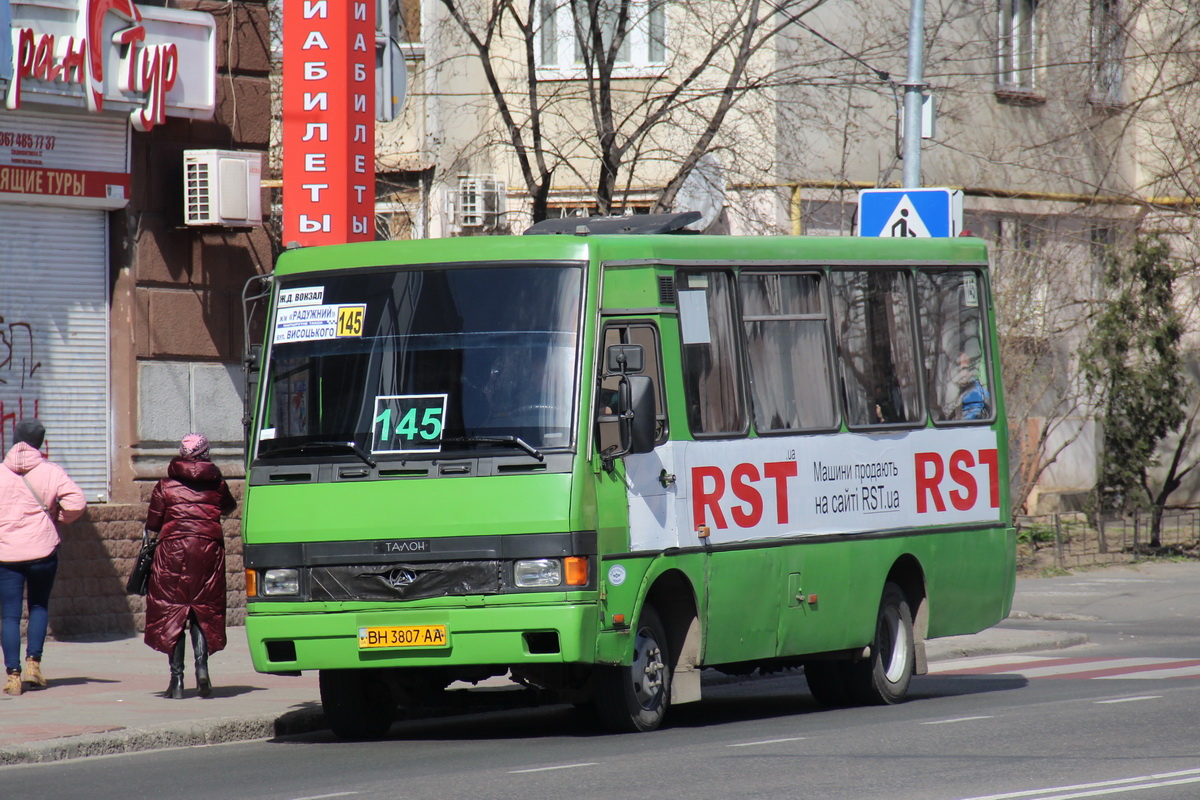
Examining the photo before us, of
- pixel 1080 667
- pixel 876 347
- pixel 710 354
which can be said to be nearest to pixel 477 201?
pixel 1080 667

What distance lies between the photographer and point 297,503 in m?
10.5

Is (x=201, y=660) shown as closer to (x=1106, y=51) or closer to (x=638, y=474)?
(x=638, y=474)

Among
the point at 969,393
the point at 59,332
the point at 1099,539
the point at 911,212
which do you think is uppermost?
the point at 911,212

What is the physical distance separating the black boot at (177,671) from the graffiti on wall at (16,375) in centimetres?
370

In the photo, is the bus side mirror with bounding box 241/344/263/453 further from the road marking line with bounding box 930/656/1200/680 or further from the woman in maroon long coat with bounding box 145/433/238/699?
the road marking line with bounding box 930/656/1200/680

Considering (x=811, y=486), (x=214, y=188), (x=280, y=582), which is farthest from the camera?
(x=214, y=188)

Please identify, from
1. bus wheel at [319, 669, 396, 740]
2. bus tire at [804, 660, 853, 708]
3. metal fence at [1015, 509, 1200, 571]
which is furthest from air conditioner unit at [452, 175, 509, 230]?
bus wheel at [319, 669, 396, 740]

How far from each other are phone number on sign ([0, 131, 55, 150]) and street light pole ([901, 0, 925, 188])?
8.12 meters

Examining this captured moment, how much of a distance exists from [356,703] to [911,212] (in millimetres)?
8166

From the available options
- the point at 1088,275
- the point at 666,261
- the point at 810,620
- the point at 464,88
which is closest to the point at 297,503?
the point at 666,261

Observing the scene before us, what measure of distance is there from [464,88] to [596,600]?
17.2 m

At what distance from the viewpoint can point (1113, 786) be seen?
8.24 metres

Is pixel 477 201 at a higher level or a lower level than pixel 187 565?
higher

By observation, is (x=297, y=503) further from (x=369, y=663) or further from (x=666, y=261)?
(x=666, y=261)
